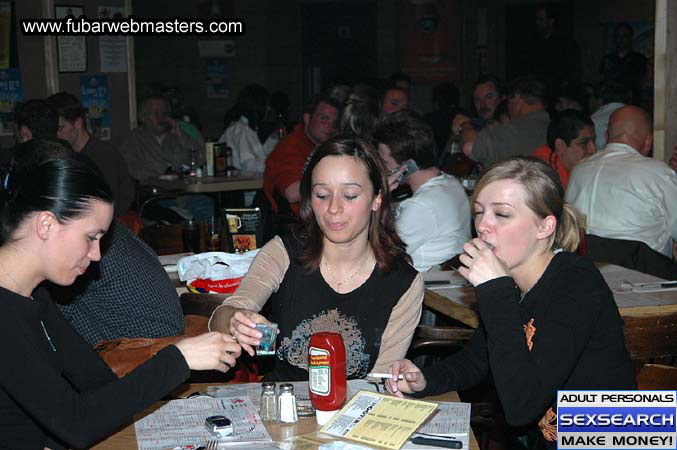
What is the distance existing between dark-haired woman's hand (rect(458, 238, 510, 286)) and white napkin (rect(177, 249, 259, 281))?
1.63 metres

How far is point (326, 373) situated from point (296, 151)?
170 inches

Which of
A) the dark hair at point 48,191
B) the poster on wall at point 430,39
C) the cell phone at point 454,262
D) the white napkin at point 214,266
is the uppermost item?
the poster on wall at point 430,39

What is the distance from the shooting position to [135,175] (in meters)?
8.14

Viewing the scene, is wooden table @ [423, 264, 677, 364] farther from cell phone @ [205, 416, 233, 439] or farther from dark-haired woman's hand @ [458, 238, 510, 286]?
cell phone @ [205, 416, 233, 439]

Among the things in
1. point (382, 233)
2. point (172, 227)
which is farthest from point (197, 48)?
point (382, 233)

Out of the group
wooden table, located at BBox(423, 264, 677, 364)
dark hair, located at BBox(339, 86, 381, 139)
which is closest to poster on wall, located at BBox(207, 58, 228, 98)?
dark hair, located at BBox(339, 86, 381, 139)

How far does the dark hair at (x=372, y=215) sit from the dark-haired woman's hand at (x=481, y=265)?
0.62 m

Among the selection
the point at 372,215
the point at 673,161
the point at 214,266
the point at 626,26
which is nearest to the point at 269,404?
the point at 372,215

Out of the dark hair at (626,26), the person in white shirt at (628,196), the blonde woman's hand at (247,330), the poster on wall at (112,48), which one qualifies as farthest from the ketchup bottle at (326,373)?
the dark hair at (626,26)

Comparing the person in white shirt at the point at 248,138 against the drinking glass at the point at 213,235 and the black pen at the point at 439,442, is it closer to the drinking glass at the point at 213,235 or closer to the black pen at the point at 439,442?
the drinking glass at the point at 213,235

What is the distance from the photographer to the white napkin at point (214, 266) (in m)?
3.82

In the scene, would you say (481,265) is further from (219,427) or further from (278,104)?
(278,104)

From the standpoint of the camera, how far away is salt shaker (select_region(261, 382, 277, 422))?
230 centimetres

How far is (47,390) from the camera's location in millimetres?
2084
